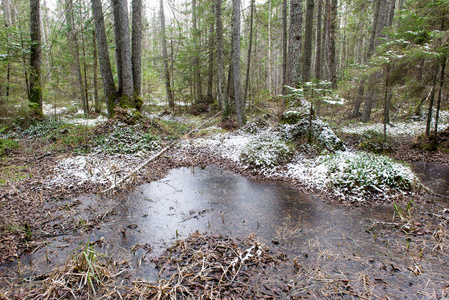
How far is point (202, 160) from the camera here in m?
8.82

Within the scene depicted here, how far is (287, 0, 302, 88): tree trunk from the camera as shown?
28.8ft

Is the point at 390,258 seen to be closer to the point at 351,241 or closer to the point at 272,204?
the point at 351,241

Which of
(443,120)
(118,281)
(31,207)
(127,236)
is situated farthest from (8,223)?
(443,120)

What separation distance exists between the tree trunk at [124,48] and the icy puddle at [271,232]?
17.3ft

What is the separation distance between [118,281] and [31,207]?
3.44 metres

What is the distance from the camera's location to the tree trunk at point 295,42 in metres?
8.78

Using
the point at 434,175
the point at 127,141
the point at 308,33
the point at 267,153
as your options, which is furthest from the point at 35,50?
the point at 434,175

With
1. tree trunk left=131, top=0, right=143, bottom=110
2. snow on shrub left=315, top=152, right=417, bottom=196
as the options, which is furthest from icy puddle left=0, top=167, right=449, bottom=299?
tree trunk left=131, top=0, right=143, bottom=110

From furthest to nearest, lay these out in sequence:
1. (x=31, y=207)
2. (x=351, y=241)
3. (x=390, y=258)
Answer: (x=31, y=207) < (x=351, y=241) < (x=390, y=258)

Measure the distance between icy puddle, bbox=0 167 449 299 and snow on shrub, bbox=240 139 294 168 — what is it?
1.17 meters

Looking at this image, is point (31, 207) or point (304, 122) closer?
point (31, 207)

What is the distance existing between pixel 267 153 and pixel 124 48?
750 centimetres

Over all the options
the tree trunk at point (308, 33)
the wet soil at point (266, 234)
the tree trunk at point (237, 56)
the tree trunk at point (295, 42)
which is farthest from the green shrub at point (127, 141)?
the tree trunk at point (308, 33)

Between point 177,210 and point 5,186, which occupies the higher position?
point 5,186
